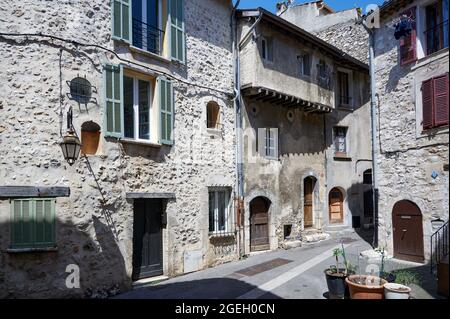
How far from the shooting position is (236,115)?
11555 mm

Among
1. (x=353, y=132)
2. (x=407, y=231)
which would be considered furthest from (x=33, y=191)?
(x=353, y=132)

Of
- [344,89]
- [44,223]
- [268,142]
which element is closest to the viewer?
[44,223]

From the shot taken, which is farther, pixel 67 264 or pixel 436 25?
pixel 436 25

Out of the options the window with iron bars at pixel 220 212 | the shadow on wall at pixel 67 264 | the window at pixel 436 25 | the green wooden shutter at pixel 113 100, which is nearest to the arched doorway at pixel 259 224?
the window with iron bars at pixel 220 212

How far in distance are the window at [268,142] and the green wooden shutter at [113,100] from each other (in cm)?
527

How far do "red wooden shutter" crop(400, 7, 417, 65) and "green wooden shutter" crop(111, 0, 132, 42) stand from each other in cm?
685

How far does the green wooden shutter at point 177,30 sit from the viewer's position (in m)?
9.48

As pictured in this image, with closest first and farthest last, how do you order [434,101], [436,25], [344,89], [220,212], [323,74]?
[434,101], [436,25], [220,212], [323,74], [344,89]

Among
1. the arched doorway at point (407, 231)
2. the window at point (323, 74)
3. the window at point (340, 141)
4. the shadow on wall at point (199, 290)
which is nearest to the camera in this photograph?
the shadow on wall at point (199, 290)

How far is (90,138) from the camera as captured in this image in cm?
811

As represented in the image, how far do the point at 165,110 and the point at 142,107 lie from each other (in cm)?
57

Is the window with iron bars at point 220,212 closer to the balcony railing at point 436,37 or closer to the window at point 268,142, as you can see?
the window at point 268,142

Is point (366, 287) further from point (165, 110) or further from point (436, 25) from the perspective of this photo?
point (436, 25)

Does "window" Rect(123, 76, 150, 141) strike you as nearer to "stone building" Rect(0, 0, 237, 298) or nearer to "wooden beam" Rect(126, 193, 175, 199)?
"stone building" Rect(0, 0, 237, 298)
